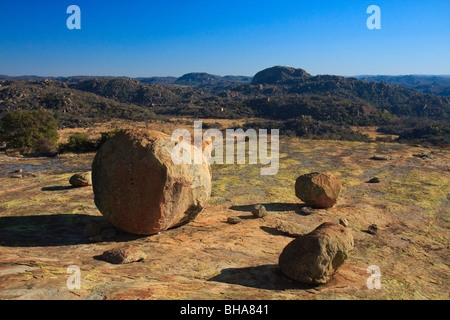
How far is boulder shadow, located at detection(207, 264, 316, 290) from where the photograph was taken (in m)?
5.51

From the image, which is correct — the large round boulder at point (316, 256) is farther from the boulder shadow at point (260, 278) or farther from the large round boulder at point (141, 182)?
the large round boulder at point (141, 182)

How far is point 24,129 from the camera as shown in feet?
87.7

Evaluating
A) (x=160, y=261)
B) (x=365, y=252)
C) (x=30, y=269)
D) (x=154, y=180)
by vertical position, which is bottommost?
(x=365, y=252)

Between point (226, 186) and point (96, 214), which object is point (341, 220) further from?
point (96, 214)

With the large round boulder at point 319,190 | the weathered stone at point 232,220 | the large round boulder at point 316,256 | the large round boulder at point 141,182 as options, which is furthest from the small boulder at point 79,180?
the large round boulder at point 316,256

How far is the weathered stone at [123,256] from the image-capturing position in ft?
20.2

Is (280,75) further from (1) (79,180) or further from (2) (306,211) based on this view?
(2) (306,211)

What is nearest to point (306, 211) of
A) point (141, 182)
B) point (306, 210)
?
point (306, 210)

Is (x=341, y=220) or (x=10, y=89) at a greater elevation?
(x=10, y=89)

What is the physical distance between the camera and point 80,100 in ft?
191
